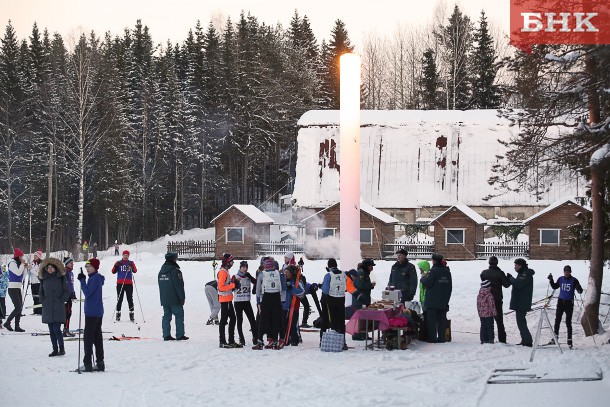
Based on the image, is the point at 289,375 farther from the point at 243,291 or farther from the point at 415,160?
the point at 415,160

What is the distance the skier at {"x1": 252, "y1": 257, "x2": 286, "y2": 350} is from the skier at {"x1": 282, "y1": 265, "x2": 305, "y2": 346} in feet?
1.36

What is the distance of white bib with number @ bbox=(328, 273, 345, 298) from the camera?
1411cm

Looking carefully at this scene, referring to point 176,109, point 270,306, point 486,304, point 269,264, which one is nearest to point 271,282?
point 269,264

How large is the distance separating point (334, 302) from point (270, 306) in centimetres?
117

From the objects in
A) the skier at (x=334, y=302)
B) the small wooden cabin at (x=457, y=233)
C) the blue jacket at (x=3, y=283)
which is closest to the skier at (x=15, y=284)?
the blue jacket at (x=3, y=283)

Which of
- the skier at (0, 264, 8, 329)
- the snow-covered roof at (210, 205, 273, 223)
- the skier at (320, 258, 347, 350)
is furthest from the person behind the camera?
the snow-covered roof at (210, 205, 273, 223)

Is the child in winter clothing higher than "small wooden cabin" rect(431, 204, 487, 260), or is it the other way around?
"small wooden cabin" rect(431, 204, 487, 260)

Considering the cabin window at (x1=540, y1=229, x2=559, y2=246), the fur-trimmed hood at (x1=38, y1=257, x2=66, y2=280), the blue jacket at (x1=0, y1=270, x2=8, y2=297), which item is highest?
the cabin window at (x1=540, y1=229, x2=559, y2=246)

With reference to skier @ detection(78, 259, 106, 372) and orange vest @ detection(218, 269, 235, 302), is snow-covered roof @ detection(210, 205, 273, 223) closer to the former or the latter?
orange vest @ detection(218, 269, 235, 302)

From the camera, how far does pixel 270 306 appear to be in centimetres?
1412

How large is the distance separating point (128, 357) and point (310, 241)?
23952 mm

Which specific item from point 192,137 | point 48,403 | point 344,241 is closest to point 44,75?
point 192,137

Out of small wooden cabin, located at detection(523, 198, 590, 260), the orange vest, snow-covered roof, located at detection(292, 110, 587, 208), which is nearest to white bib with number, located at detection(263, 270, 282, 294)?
the orange vest

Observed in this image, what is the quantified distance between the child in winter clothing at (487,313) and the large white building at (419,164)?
1044 inches
